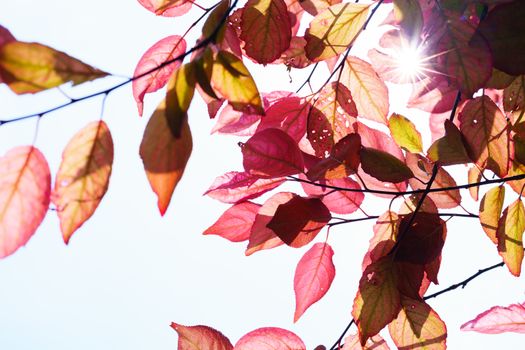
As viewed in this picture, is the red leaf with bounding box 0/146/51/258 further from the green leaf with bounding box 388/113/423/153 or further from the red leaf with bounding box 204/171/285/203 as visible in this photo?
the green leaf with bounding box 388/113/423/153

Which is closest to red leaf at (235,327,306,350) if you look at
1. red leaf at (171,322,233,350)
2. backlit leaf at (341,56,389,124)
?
red leaf at (171,322,233,350)

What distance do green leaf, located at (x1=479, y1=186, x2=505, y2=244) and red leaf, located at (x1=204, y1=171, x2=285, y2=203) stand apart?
0.20 metres

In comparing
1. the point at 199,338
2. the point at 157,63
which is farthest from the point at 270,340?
the point at 157,63

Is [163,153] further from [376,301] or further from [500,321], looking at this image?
[500,321]

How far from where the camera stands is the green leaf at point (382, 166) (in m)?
0.55

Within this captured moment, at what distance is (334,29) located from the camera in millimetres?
590

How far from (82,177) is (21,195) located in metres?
0.04

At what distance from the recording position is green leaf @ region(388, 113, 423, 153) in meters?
0.63

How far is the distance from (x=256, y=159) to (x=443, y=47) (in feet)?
0.61

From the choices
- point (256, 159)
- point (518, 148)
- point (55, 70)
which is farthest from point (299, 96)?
point (55, 70)

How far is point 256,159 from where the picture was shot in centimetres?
55

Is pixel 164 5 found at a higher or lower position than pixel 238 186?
higher

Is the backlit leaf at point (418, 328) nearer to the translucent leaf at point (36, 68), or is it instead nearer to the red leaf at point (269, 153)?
the red leaf at point (269, 153)

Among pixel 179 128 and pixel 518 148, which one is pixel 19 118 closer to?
pixel 179 128
